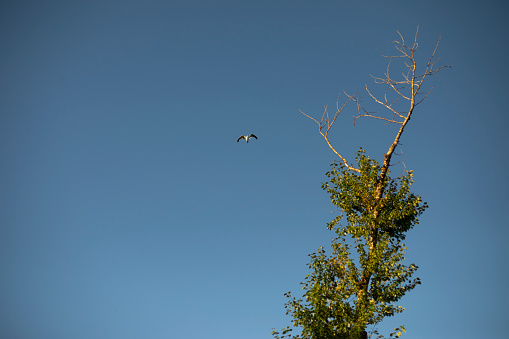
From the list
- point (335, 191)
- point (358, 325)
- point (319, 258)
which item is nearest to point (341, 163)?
point (335, 191)

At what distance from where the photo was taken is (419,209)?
85.6 ft

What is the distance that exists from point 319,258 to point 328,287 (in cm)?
157

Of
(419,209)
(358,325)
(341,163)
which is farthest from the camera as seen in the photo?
(341,163)

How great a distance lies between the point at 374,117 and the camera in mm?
28484

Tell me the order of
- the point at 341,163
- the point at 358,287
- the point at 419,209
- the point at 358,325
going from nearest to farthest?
the point at 358,325 → the point at 358,287 → the point at 419,209 → the point at 341,163

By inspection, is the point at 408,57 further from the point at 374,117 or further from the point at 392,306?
the point at 392,306

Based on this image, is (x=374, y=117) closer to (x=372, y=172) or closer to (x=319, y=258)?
(x=372, y=172)

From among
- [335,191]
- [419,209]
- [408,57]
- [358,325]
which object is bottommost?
[358,325]

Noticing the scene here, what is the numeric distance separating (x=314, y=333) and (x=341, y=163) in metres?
9.42

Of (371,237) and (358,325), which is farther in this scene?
(371,237)

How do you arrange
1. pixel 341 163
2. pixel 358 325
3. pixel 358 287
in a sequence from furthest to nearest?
1. pixel 341 163
2. pixel 358 287
3. pixel 358 325


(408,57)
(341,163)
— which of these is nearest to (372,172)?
(341,163)

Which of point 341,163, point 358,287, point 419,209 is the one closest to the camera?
point 358,287

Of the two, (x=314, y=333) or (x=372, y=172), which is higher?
(x=372, y=172)
